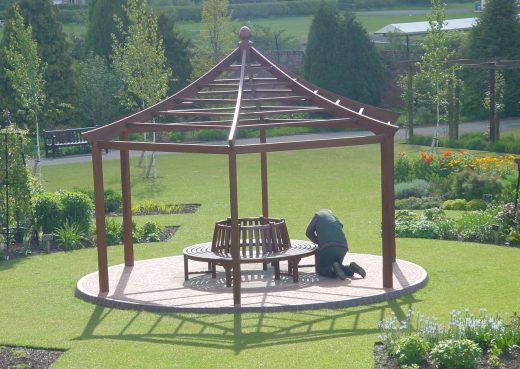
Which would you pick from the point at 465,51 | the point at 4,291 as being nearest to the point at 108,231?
the point at 4,291

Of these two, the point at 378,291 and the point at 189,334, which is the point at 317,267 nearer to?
the point at 378,291

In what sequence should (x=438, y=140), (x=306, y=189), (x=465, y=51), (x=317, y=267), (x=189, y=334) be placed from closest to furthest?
(x=189, y=334)
(x=317, y=267)
(x=306, y=189)
(x=438, y=140)
(x=465, y=51)

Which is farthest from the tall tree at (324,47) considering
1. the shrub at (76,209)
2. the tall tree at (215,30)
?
the shrub at (76,209)

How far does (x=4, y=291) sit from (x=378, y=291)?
207 inches

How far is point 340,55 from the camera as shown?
3850cm

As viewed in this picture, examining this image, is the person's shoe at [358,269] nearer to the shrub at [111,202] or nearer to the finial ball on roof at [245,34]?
the finial ball on roof at [245,34]

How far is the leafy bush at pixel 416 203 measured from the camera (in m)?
20.1

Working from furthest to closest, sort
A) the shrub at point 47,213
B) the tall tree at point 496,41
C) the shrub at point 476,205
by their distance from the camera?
the tall tree at point 496,41
the shrub at point 476,205
the shrub at point 47,213

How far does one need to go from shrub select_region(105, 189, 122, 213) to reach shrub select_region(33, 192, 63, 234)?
3.11 m

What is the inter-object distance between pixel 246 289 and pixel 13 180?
218 inches

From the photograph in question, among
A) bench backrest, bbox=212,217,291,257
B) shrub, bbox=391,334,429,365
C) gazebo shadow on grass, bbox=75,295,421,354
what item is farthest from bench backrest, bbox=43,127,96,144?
shrub, bbox=391,334,429,365

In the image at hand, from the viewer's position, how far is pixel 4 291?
14305mm

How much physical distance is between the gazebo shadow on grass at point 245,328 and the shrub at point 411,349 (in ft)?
4.45

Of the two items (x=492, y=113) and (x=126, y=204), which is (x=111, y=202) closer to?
(x=126, y=204)
